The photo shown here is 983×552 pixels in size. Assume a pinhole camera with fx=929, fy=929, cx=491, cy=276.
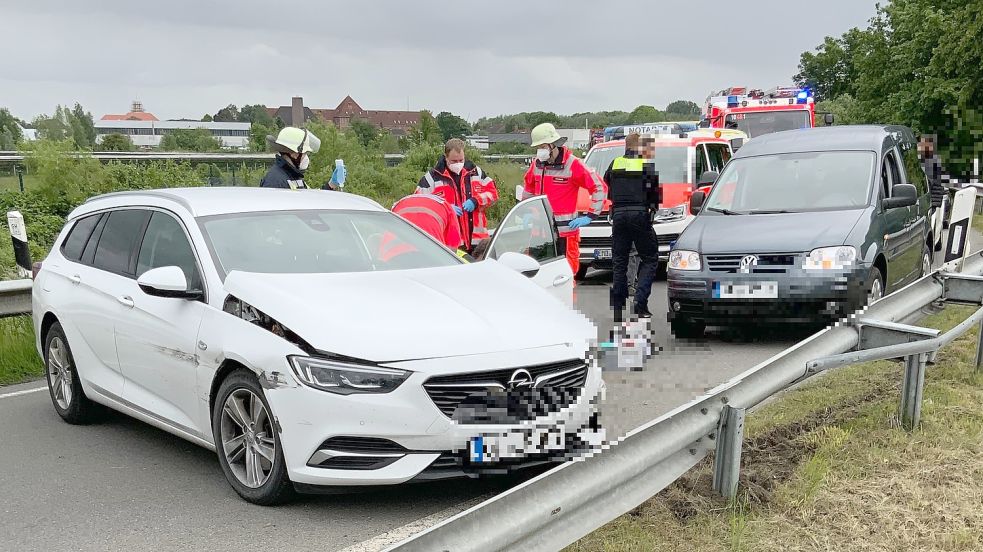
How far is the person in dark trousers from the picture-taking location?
30.4 ft

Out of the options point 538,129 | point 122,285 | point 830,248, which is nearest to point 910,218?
point 830,248

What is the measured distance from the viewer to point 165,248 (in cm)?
554

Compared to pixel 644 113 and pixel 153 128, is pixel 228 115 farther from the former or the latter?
pixel 644 113

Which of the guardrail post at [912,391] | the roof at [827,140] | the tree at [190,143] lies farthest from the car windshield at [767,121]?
the tree at [190,143]

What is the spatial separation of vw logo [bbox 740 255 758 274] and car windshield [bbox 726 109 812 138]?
16.1 metres

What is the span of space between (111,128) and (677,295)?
168m

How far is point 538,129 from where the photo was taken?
10312 mm

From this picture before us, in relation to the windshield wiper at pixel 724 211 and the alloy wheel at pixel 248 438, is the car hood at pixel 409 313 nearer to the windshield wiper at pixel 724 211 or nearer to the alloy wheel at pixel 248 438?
the alloy wheel at pixel 248 438

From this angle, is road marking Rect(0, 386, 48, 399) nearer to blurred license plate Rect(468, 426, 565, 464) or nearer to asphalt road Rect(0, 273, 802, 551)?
asphalt road Rect(0, 273, 802, 551)

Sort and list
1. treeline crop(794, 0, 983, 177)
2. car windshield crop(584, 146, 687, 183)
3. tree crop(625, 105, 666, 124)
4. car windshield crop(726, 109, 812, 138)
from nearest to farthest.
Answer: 1. car windshield crop(584, 146, 687, 183)
2. car windshield crop(726, 109, 812, 138)
3. treeline crop(794, 0, 983, 177)
4. tree crop(625, 105, 666, 124)

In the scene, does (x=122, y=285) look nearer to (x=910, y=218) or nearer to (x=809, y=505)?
(x=809, y=505)

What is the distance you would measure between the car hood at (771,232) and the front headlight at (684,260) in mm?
59

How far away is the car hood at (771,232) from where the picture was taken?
8023 millimetres

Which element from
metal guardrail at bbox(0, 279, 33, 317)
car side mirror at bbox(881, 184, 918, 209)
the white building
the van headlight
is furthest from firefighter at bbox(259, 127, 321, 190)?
the white building
